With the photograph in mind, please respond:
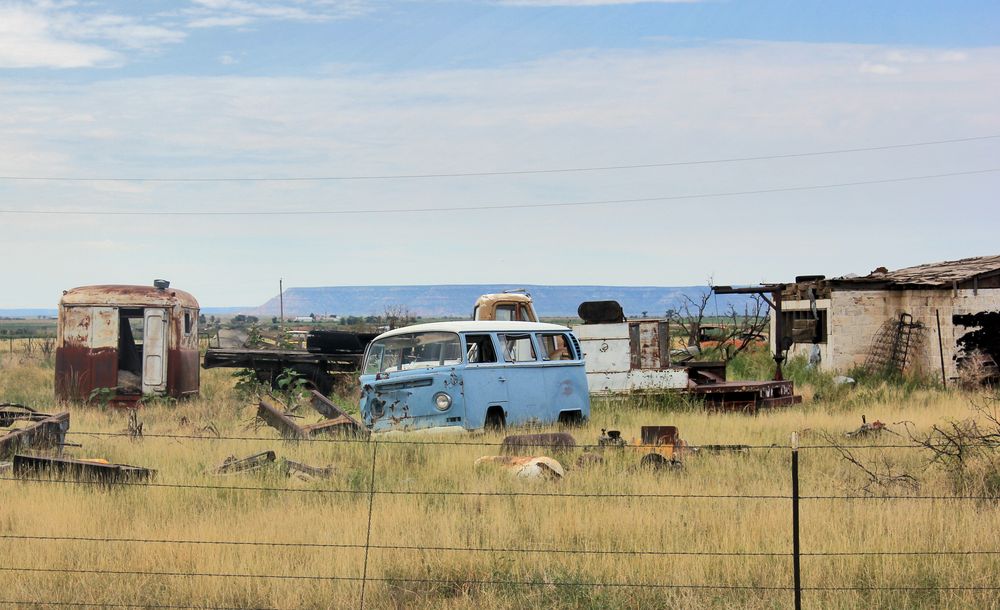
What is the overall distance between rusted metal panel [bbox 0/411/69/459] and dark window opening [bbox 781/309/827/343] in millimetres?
18691

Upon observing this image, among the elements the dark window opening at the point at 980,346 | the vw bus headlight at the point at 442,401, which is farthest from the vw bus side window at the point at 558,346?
the dark window opening at the point at 980,346

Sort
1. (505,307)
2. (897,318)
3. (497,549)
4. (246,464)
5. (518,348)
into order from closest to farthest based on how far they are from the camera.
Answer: (497,549) → (246,464) → (518,348) → (505,307) → (897,318)

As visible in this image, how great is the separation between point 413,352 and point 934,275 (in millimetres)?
15365

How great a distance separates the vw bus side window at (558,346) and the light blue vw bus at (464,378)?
3.7 inches

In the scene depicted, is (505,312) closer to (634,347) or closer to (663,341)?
(634,347)

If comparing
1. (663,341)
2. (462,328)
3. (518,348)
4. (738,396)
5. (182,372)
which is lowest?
(738,396)

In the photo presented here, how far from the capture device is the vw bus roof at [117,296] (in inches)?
767

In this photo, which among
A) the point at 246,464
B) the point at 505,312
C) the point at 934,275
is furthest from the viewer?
the point at 934,275

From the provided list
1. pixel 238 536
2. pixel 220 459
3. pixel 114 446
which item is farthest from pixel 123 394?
pixel 238 536

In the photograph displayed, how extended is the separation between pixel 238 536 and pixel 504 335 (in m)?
6.17

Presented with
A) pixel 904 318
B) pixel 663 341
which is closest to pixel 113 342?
pixel 663 341

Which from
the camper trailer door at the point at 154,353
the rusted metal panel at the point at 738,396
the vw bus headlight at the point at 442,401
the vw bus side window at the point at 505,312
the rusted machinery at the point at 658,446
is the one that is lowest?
the rusted machinery at the point at 658,446

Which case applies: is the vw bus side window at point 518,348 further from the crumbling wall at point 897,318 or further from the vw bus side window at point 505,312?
the crumbling wall at point 897,318

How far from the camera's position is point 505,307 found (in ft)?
59.2
